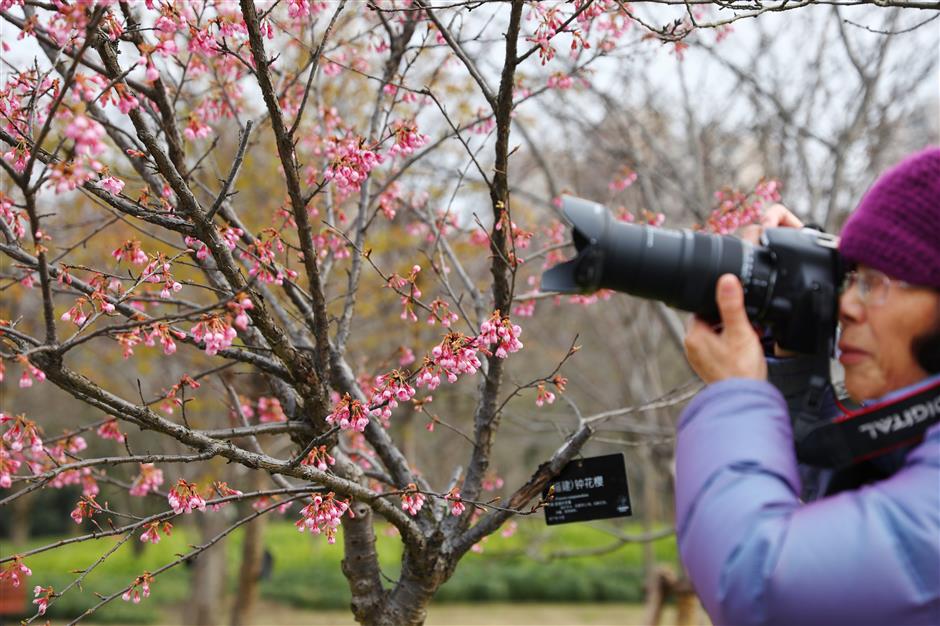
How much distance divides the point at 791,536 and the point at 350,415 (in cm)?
150

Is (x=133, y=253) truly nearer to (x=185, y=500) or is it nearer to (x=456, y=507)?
(x=185, y=500)

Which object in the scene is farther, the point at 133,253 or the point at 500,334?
the point at 133,253

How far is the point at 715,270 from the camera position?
135cm

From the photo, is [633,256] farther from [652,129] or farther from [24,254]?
[652,129]

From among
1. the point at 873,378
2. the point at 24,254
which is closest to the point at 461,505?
the point at 24,254

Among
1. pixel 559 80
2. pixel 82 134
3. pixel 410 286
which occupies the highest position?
pixel 559 80

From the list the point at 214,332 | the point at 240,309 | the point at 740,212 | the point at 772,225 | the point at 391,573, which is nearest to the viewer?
the point at 772,225

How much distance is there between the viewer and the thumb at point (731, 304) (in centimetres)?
128

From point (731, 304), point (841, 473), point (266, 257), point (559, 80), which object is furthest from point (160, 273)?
point (559, 80)

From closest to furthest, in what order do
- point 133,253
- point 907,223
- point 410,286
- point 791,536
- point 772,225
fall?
point 791,536 < point 907,223 < point 772,225 < point 133,253 < point 410,286

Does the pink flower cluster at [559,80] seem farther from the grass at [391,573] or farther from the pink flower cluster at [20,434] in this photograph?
the grass at [391,573]

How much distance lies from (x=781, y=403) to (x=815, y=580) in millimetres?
272

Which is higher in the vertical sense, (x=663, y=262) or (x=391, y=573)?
(x=391, y=573)

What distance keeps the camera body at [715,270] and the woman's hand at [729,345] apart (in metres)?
0.05
